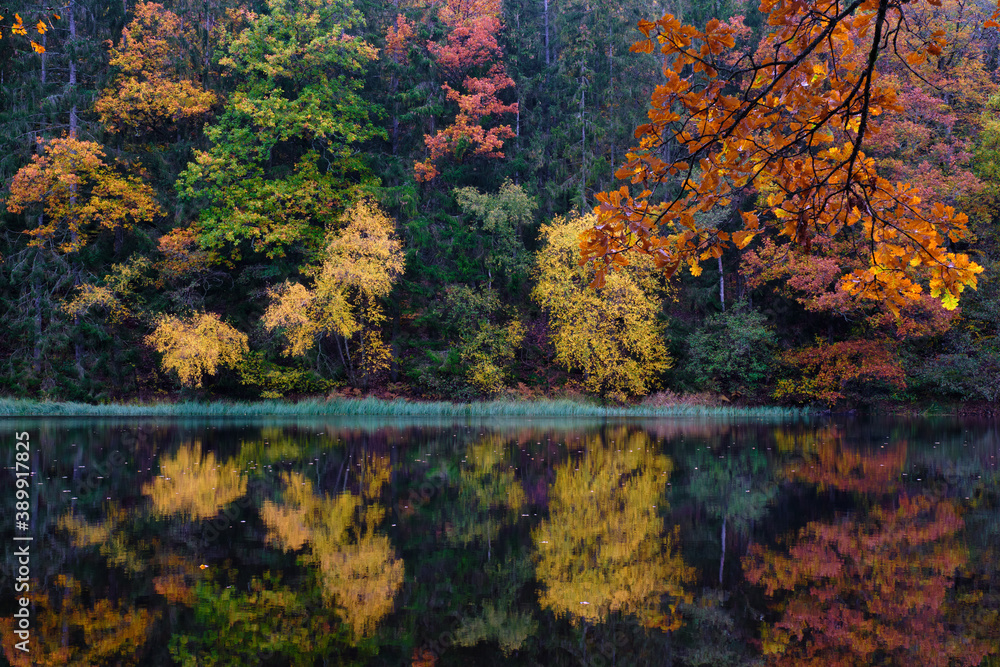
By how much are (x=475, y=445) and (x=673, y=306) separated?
2030 cm

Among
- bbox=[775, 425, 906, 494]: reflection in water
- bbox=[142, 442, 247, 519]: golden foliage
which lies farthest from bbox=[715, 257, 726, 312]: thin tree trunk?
bbox=[142, 442, 247, 519]: golden foliage

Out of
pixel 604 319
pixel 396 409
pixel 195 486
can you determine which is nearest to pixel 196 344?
pixel 396 409

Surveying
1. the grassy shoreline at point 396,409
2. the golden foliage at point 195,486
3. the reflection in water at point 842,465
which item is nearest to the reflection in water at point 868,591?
the reflection in water at point 842,465

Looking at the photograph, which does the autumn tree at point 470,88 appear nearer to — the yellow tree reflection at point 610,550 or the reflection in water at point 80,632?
the yellow tree reflection at point 610,550

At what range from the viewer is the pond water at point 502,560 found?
5.30 metres

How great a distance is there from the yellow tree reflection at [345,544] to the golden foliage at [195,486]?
77 cm

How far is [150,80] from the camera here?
3256 centimetres

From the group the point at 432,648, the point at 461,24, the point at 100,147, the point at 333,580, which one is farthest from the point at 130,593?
the point at 461,24

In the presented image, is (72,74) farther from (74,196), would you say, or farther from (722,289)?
(722,289)

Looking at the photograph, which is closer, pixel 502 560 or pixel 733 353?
pixel 502 560

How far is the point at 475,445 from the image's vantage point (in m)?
17.6

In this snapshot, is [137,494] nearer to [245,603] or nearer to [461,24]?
[245,603]

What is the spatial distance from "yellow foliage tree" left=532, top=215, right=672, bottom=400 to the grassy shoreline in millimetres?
1608

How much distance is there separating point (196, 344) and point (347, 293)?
6.05 m
